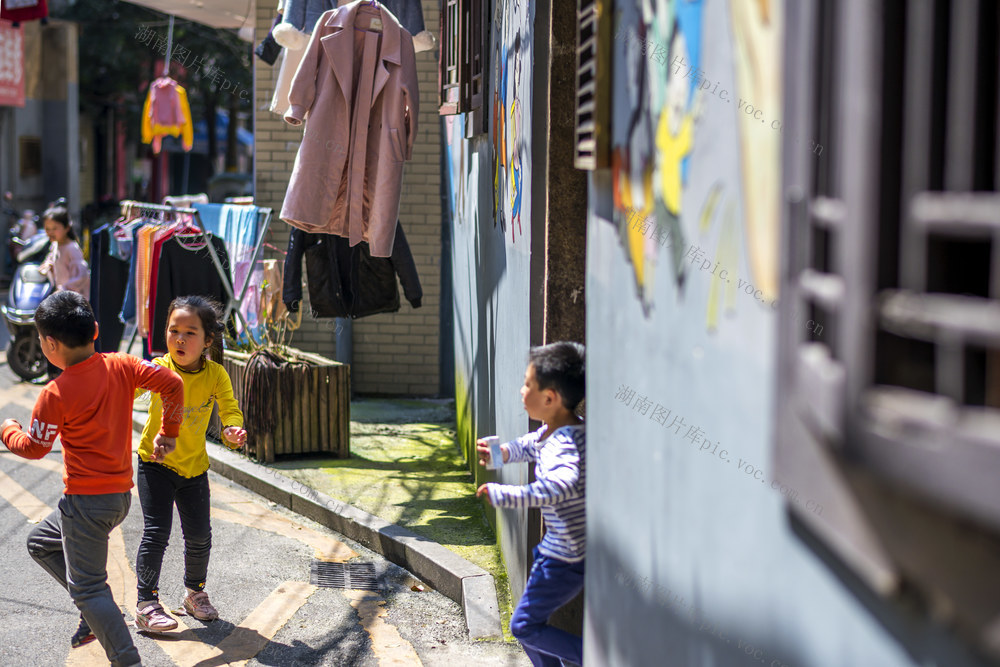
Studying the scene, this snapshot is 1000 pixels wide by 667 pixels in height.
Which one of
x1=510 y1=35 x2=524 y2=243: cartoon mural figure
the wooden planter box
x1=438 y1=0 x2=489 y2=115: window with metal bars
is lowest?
the wooden planter box

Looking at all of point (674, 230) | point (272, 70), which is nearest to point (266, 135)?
point (272, 70)

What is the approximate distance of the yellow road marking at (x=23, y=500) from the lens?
22.8 feet

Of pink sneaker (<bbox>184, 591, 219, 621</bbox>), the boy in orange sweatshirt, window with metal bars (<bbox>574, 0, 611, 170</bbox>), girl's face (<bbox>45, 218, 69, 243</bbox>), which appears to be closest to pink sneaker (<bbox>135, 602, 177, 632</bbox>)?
pink sneaker (<bbox>184, 591, 219, 621</bbox>)

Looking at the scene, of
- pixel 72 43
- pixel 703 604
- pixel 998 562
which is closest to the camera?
pixel 998 562

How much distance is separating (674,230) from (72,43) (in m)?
28.3

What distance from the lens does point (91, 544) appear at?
4.39 m

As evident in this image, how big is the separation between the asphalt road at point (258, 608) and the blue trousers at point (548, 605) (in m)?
0.89

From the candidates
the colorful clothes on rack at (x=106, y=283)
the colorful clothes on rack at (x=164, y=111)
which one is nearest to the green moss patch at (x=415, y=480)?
the colorful clothes on rack at (x=106, y=283)

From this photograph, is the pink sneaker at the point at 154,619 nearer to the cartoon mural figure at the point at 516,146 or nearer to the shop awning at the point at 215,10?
the cartoon mural figure at the point at 516,146

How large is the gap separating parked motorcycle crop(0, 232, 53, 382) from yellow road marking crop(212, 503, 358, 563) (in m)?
5.37

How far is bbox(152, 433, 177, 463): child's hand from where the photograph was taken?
477cm

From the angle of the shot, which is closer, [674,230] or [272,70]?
[674,230]

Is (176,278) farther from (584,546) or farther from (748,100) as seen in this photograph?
(748,100)

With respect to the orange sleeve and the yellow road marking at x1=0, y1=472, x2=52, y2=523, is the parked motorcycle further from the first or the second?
the orange sleeve
